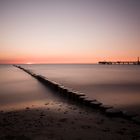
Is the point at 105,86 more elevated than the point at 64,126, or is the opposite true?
the point at 64,126

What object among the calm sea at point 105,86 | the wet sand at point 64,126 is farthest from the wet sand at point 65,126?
the calm sea at point 105,86

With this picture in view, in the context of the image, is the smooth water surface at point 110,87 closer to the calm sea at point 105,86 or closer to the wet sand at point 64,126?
the calm sea at point 105,86

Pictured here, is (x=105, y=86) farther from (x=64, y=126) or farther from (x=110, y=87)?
(x=64, y=126)

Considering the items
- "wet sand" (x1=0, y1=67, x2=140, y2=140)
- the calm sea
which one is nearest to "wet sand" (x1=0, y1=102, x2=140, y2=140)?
"wet sand" (x1=0, y1=67, x2=140, y2=140)

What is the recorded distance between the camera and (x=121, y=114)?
8750 mm

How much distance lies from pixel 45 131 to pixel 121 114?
10.7 feet

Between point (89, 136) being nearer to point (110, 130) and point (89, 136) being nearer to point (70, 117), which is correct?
point (110, 130)

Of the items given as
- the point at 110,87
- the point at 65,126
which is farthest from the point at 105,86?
the point at 65,126

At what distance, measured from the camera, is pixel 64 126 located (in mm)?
7410

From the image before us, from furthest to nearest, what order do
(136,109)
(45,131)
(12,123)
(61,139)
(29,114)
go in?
1. (136,109)
2. (29,114)
3. (12,123)
4. (45,131)
5. (61,139)

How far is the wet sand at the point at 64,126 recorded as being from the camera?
6.40 metres

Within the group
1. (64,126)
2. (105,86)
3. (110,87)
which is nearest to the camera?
(64,126)

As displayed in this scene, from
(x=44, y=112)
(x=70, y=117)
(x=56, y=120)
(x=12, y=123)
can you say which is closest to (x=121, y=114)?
(x=70, y=117)

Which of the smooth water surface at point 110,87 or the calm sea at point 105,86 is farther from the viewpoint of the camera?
the calm sea at point 105,86
